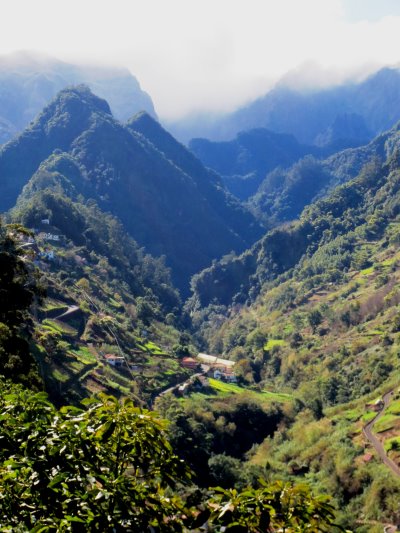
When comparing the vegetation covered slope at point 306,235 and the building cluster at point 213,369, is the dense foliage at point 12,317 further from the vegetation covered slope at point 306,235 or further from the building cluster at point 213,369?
the vegetation covered slope at point 306,235

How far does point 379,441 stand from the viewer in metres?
37.6

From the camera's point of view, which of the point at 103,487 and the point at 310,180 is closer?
the point at 103,487

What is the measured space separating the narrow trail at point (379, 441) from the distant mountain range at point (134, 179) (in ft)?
309

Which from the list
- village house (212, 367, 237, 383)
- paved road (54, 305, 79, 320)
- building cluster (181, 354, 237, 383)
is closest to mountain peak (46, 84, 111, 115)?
paved road (54, 305, 79, 320)

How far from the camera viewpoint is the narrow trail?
33.0 m

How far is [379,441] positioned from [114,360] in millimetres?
23829

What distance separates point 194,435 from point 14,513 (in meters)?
35.6

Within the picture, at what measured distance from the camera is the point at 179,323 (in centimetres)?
10044

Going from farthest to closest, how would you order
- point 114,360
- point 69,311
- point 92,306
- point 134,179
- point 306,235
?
point 134,179
point 306,235
point 92,306
point 69,311
point 114,360

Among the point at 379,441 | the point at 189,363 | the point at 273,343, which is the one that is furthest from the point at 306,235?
the point at 379,441

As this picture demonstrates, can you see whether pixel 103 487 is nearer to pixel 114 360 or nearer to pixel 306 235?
pixel 114 360

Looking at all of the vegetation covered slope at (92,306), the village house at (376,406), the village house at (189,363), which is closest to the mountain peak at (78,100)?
the vegetation covered slope at (92,306)

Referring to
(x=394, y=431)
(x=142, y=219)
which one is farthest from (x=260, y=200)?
(x=394, y=431)

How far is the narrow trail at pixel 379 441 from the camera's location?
33.0 m
